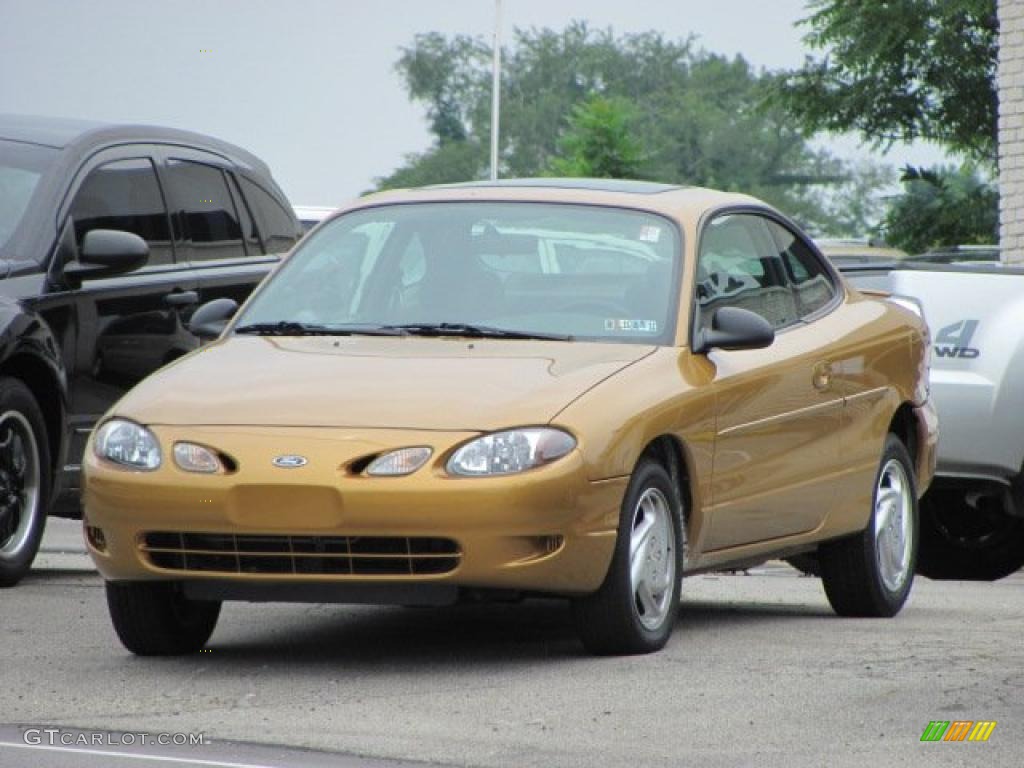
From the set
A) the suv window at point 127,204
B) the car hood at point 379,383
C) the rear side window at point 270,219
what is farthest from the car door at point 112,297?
the car hood at point 379,383

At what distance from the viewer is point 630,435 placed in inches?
312

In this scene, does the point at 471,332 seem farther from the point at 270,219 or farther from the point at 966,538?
the point at 966,538

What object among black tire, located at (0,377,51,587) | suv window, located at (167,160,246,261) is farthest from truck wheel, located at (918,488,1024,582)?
black tire, located at (0,377,51,587)

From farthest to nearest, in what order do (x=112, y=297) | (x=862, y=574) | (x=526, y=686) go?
1. (x=112, y=297)
2. (x=862, y=574)
3. (x=526, y=686)

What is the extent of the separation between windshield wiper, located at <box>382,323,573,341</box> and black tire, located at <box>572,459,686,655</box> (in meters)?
0.59

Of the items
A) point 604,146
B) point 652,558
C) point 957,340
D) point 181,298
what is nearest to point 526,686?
point 652,558

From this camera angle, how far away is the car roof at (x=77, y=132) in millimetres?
11672

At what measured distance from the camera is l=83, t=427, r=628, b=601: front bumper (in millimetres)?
7562

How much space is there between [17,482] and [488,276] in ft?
9.17

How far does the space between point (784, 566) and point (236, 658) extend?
7.87 meters

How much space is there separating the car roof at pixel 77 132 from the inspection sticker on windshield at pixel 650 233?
3.44 metres

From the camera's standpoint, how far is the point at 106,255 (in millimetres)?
10898

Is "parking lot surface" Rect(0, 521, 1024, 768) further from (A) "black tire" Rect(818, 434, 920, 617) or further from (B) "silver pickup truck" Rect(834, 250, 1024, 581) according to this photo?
(B) "silver pickup truck" Rect(834, 250, 1024, 581)

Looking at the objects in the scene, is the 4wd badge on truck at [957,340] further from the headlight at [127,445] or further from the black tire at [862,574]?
the headlight at [127,445]
